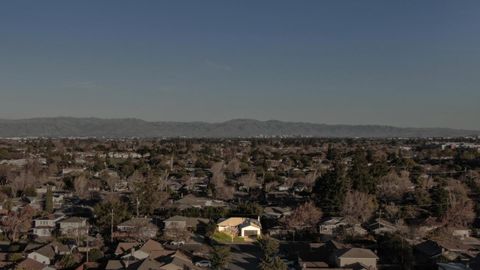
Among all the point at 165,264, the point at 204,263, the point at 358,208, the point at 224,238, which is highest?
the point at 358,208

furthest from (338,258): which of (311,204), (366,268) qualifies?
(311,204)

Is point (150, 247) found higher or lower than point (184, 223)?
higher

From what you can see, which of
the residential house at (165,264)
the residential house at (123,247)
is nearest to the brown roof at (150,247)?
the residential house at (123,247)

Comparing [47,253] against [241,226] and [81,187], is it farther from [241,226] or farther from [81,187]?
[81,187]

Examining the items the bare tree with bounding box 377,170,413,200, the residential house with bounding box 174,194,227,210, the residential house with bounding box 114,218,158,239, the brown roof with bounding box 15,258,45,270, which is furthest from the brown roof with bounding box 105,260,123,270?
the bare tree with bounding box 377,170,413,200

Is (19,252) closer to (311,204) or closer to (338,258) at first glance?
(338,258)

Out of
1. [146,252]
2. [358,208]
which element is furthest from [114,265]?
[358,208]
